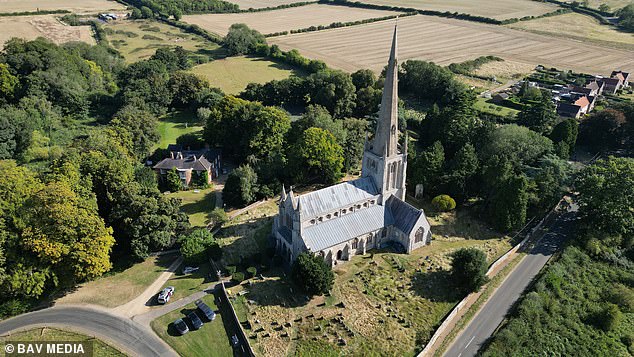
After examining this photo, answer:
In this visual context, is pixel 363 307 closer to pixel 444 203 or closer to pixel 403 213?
pixel 403 213

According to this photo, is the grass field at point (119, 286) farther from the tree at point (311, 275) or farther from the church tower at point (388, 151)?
the church tower at point (388, 151)

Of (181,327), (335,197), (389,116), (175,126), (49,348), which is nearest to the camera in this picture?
(49,348)

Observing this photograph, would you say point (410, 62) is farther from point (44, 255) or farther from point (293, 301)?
point (44, 255)

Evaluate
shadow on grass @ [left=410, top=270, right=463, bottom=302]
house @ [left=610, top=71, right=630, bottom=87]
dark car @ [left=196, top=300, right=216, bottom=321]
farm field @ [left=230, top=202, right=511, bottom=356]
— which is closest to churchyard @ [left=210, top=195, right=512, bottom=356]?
shadow on grass @ [left=410, top=270, right=463, bottom=302]

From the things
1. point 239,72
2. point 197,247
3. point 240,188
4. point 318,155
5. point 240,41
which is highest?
point 240,41

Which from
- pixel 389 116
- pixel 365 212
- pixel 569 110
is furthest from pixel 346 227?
pixel 569 110

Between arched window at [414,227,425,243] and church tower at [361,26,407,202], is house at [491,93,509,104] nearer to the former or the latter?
church tower at [361,26,407,202]

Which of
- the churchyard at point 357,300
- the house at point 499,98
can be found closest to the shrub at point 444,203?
the churchyard at point 357,300
